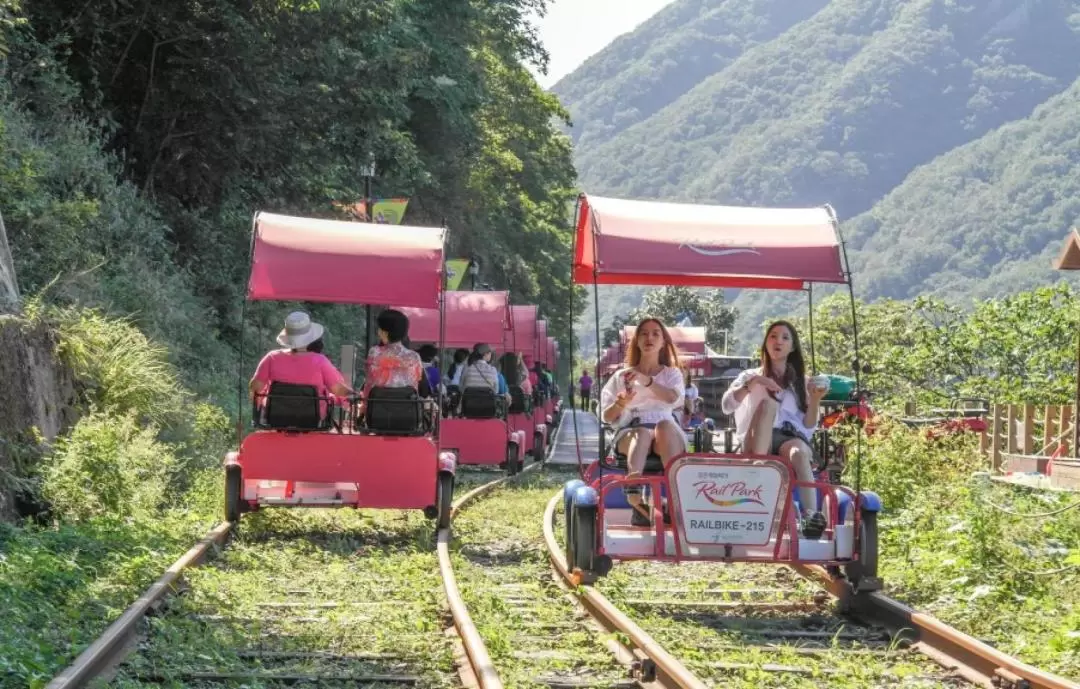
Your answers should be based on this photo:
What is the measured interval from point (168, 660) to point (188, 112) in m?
20.3

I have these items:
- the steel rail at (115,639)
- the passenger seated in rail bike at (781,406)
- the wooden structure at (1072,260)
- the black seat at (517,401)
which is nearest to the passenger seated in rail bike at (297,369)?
the steel rail at (115,639)

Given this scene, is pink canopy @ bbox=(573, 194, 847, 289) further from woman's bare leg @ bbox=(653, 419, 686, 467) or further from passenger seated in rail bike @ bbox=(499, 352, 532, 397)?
passenger seated in rail bike @ bbox=(499, 352, 532, 397)

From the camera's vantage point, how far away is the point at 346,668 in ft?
25.6

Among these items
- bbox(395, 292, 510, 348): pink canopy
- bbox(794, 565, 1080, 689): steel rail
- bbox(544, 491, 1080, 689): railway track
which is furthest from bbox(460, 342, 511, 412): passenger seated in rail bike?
bbox(794, 565, 1080, 689): steel rail

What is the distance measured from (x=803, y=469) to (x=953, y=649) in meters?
2.28

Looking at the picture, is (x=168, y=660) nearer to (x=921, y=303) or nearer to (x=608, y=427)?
(x=608, y=427)

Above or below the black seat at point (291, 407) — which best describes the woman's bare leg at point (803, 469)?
below

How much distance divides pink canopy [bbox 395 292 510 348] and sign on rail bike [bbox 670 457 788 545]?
51.6 ft

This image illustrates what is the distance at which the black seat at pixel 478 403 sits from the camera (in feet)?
78.0

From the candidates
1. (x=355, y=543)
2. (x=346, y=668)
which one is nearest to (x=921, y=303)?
(x=355, y=543)

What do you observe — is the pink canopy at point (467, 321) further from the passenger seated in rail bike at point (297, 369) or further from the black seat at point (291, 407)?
the black seat at point (291, 407)

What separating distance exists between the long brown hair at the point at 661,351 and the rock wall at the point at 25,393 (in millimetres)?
4845

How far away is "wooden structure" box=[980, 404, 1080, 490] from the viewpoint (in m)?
17.9

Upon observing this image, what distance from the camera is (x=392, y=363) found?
46.2 feet
